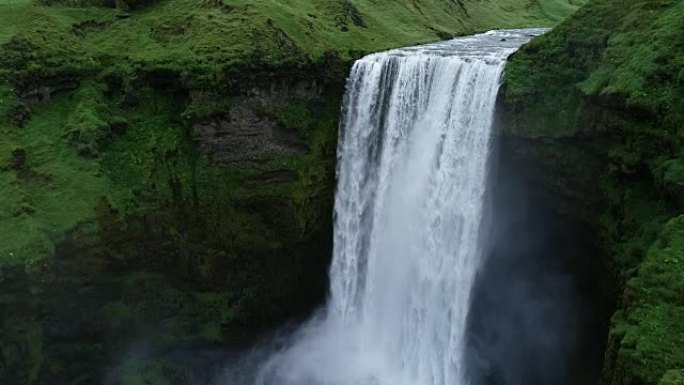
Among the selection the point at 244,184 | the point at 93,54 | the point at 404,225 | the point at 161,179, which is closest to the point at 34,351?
the point at 161,179

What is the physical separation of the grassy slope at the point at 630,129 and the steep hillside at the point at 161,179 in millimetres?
9316

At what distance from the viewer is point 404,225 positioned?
21.9 meters

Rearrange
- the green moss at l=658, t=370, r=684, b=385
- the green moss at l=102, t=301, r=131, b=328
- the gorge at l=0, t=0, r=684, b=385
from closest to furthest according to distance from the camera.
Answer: the green moss at l=658, t=370, r=684, b=385, the gorge at l=0, t=0, r=684, b=385, the green moss at l=102, t=301, r=131, b=328

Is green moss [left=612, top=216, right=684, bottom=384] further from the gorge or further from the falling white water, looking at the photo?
the falling white water

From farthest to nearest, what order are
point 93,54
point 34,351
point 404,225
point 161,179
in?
point 93,54 → point 161,179 → point 404,225 → point 34,351

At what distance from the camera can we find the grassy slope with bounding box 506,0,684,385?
11688 mm

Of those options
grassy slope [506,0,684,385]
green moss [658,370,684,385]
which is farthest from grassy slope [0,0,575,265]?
green moss [658,370,684,385]

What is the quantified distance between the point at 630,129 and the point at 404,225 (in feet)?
29.6

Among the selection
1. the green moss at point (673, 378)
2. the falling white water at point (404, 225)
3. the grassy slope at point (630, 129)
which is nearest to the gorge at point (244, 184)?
the grassy slope at point (630, 129)

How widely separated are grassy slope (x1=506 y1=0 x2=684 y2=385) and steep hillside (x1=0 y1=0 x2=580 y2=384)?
30.6 feet

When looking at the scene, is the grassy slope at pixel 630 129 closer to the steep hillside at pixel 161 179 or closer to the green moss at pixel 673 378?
the green moss at pixel 673 378

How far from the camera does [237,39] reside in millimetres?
23797

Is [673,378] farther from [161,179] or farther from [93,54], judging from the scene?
[93,54]

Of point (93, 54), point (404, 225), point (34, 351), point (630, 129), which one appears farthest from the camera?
point (93, 54)
